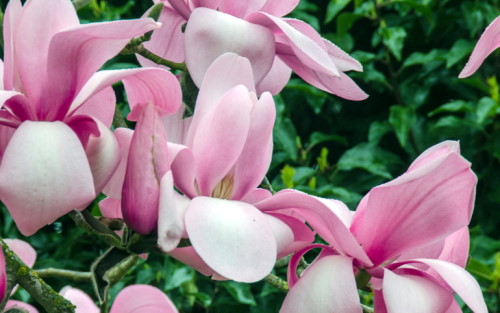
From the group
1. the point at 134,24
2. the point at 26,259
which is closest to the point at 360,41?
the point at 26,259

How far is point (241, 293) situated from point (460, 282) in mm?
1028

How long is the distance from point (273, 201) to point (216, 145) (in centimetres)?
4

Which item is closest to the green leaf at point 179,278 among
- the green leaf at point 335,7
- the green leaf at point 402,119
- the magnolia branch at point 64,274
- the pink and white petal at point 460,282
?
the green leaf at point 402,119

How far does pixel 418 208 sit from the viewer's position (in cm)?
41

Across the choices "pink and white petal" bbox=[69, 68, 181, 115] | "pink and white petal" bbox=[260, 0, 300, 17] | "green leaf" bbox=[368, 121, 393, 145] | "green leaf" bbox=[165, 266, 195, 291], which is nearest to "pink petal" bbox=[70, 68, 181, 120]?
"pink and white petal" bbox=[69, 68, 181, 115]

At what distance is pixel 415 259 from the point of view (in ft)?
1.37

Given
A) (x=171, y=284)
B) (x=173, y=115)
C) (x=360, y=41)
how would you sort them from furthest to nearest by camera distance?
(x=360, y=41) < (x=171, y=284) < (x=173, y=115)

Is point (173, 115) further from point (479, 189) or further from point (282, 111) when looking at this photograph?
point (479, 189)

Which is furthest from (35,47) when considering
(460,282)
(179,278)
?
(179,278)

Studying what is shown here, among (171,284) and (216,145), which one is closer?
(216,145)

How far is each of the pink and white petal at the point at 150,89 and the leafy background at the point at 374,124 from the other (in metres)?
0.97

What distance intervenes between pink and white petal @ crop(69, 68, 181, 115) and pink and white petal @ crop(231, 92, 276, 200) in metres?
0.04

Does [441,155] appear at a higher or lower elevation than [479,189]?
higher

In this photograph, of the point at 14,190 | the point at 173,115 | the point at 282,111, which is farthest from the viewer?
the point at 282,111
